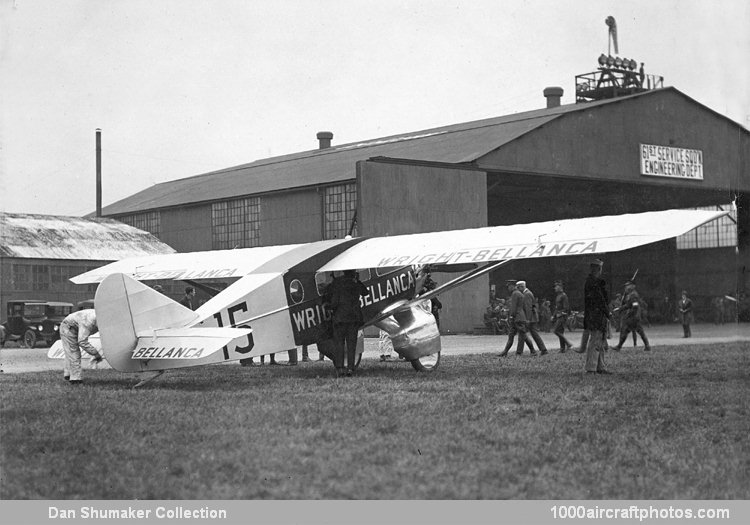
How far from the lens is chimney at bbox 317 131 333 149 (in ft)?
179

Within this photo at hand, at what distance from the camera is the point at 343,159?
137ft

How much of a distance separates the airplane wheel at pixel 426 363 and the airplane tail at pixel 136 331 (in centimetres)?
419

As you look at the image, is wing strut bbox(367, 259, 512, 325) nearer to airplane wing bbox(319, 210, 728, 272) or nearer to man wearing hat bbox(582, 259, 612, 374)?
airplane wing bbox(319, 210, 728, 272)

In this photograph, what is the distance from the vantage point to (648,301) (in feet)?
167

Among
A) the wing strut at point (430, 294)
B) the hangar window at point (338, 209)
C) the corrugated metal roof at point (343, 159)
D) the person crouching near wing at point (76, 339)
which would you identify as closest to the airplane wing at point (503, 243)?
the wing strut at point (430, 294)

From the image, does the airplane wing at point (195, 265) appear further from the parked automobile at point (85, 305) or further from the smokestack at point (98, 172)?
the smokestack at point (98, 172)

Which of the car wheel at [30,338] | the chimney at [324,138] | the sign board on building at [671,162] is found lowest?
the car wheel at [30,338]

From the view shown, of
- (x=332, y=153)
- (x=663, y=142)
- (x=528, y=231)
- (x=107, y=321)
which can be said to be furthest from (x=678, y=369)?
(x=332, y=153)

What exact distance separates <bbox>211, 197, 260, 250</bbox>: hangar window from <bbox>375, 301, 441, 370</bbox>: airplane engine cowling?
22601mm

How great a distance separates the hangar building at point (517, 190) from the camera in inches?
1358

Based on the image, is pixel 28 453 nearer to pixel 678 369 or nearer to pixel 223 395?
pixel 223 395

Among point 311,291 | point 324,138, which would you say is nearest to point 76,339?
point 311,291

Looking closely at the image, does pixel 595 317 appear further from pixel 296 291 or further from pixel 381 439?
pixel 381 439

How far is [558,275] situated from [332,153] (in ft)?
48.1
